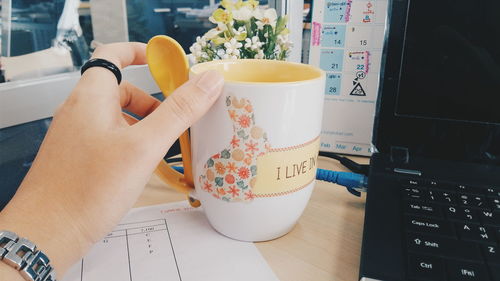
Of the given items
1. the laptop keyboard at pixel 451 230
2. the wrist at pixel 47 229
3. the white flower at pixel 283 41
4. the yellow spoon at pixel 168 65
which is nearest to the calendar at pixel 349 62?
the white flower at pixel 283 41

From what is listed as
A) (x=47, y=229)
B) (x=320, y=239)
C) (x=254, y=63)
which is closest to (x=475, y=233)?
(x=320, y=239)

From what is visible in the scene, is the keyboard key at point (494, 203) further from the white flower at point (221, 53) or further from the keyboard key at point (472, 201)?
the white flower at point (221, 53)

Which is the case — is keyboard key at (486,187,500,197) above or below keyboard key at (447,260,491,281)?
above

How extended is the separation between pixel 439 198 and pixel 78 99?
14.6 inches

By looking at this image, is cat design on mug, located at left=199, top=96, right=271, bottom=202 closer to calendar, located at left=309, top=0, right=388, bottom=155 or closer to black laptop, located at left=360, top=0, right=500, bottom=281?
black laptop, located at left=360, top=0, right=500, bottom=281

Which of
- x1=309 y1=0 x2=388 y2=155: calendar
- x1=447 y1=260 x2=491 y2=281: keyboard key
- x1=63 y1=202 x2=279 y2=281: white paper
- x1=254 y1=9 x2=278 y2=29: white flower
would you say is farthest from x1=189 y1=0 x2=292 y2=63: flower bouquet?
x1=447 y1=260 x2=491 y2=281: keyboard key

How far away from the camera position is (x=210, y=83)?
0.32 meters

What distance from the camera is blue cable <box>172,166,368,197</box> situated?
1.57 ft

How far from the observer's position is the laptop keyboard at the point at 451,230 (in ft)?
1.00

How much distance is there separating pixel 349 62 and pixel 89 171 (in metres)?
0.42

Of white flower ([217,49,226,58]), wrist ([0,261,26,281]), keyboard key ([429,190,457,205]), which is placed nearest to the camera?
wrist ([0,261,26,281])

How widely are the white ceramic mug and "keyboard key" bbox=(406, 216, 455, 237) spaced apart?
10 centimetres

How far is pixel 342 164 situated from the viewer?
1.95 feet

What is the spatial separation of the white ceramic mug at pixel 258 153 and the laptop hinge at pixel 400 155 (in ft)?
0.53
